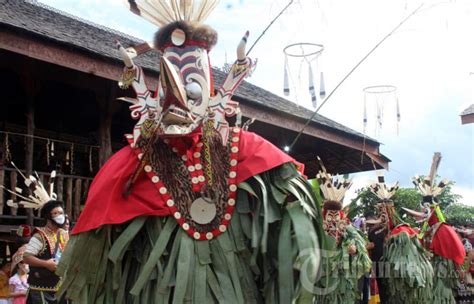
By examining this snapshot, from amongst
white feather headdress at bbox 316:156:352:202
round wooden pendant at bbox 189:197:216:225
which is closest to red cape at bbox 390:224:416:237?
white feather headdress at bbox 316:156:352:202

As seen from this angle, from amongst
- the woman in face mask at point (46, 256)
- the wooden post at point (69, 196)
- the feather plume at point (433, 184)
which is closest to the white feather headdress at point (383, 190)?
the feather plume at point (433, 184)

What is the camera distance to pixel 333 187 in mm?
7000

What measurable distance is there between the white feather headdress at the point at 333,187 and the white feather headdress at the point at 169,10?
13.1ft

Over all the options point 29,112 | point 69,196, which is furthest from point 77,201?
point 29,112

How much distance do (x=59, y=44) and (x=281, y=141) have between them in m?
5.08

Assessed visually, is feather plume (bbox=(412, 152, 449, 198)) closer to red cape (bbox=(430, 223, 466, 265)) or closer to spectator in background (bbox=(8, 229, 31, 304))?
red cape (bbox=(430, 223, 466, 265))

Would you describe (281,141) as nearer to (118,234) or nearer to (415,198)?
(118,234)

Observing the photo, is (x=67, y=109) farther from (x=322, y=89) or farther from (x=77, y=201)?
(x=322, y=89)

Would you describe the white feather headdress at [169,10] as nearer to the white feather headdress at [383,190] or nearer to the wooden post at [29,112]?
the wooden post at [29,112]

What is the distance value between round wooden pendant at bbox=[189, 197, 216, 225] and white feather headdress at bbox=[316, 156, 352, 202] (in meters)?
4.08

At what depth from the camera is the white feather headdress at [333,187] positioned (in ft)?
22.8

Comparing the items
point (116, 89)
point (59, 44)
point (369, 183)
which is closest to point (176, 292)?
point (59, 44)

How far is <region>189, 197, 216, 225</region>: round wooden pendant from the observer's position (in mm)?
2938

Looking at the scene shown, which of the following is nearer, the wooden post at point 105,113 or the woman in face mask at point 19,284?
the woman in face mask at point 19,284
